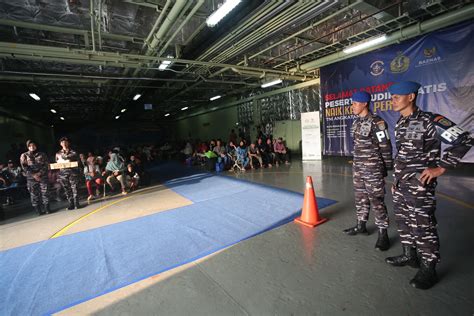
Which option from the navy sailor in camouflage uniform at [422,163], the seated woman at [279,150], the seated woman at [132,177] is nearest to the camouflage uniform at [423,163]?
the navy sailor in camouflage uniform at [422,163]

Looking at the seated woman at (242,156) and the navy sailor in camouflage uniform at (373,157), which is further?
the seated woman at (242,156)

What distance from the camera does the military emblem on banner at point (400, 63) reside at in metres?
6.64

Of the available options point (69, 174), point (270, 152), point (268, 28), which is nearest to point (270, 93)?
point (270, 152)

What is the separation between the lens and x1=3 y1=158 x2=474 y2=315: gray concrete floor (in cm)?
188

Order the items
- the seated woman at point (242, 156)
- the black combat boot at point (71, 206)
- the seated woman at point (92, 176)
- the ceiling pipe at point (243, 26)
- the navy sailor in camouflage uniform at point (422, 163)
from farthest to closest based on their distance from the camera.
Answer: the seated woman at point (242, 156)
the seated woman at point (92, 176)
the black combat boot at point (71, 206)
the ceiling pipe at point (243, 26)
the navy sailor in camouflage uniform at point (422, 163)

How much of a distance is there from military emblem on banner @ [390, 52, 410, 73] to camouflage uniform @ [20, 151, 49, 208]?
9.61m

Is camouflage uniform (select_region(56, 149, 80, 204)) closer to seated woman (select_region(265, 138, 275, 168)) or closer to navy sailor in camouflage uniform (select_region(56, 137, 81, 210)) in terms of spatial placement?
navy sailor in camouflage uniform (select_region(56, 137, 81, 210))

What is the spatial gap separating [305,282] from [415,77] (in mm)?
7091

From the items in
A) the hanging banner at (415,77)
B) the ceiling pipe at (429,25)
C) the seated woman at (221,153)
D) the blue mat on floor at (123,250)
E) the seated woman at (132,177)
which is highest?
the ceiling pipe at (429,25)

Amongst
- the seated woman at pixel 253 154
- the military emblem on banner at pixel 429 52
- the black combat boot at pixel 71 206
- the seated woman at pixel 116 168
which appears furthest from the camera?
the seated woman at pixel 253 154

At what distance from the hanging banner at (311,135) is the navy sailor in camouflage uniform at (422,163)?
24.1ft

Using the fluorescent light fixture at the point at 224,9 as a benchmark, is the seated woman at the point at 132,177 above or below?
below

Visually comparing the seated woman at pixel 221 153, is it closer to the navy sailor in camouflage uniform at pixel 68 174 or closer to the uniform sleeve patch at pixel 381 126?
the navy sailor in camouflage uniform at pixel 68 174

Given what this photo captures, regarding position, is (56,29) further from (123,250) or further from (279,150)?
(279,150)
